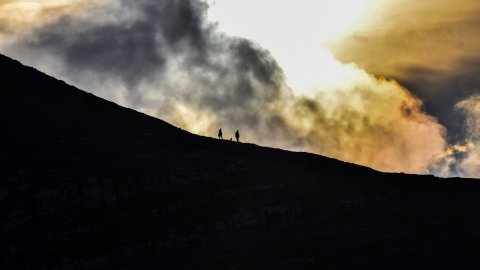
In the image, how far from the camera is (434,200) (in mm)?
82438

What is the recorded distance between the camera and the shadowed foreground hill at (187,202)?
6306cm

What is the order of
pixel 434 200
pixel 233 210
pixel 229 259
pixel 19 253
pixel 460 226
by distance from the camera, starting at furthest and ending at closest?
pixel 434 200, pixel 460 226, pixel 233 210, pixel 229 259, pixel 19 253

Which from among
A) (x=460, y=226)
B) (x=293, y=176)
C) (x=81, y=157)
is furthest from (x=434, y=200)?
(x=81, y=157)

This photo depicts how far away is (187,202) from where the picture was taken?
71.0 m

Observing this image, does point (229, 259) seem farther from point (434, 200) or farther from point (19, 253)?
point (434, 200)

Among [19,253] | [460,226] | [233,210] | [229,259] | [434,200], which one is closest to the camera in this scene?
[19,253]

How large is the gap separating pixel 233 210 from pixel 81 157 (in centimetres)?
1988

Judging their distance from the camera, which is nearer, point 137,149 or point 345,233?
point 345,233

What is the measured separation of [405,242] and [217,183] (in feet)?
80.4

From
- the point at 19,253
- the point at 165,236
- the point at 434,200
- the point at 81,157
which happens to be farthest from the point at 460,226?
the point at 19,253

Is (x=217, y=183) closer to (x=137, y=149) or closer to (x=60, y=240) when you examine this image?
(x=137, y=149)

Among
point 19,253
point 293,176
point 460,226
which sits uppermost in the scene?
point 293,176

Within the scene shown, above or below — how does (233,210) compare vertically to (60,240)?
above

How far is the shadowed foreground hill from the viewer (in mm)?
63062
